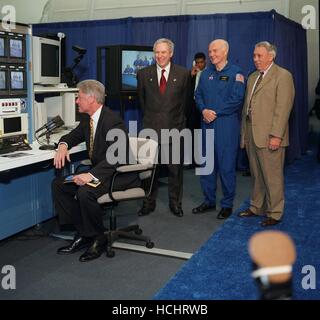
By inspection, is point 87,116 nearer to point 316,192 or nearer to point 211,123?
point 211,123

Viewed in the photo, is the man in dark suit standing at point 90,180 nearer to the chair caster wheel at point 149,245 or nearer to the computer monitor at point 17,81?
the chair caster wheel at point 149,245

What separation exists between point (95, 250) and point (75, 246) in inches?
7.2

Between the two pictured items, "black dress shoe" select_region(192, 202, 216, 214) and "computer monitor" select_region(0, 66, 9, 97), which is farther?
"black dress shoe" select_region(192, 202, 216, 214)

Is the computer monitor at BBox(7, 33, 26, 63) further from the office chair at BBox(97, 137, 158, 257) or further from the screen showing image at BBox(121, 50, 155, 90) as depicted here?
the screen showing image at BBox(121, 50, 155, 90)

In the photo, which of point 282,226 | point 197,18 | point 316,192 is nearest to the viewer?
point 282,226

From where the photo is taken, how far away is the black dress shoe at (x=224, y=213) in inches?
136

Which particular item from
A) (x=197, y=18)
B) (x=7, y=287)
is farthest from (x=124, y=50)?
(x=7, y=287)

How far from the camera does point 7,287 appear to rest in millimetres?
2283

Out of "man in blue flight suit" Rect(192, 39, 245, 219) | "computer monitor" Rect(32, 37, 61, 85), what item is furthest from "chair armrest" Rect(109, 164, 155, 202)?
"computer monitor" Rect(32, 37, 61, 85)

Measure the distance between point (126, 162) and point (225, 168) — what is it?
0.98m

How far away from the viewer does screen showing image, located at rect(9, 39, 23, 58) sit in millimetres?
2809

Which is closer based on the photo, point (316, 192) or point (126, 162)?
point (126, 162)

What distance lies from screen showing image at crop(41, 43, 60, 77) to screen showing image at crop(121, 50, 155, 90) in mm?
650

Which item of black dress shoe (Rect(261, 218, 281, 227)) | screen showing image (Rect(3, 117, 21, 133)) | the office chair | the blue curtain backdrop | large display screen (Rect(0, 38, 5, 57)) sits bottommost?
black dress shoe (Rect(261, 218, 281, 227))
